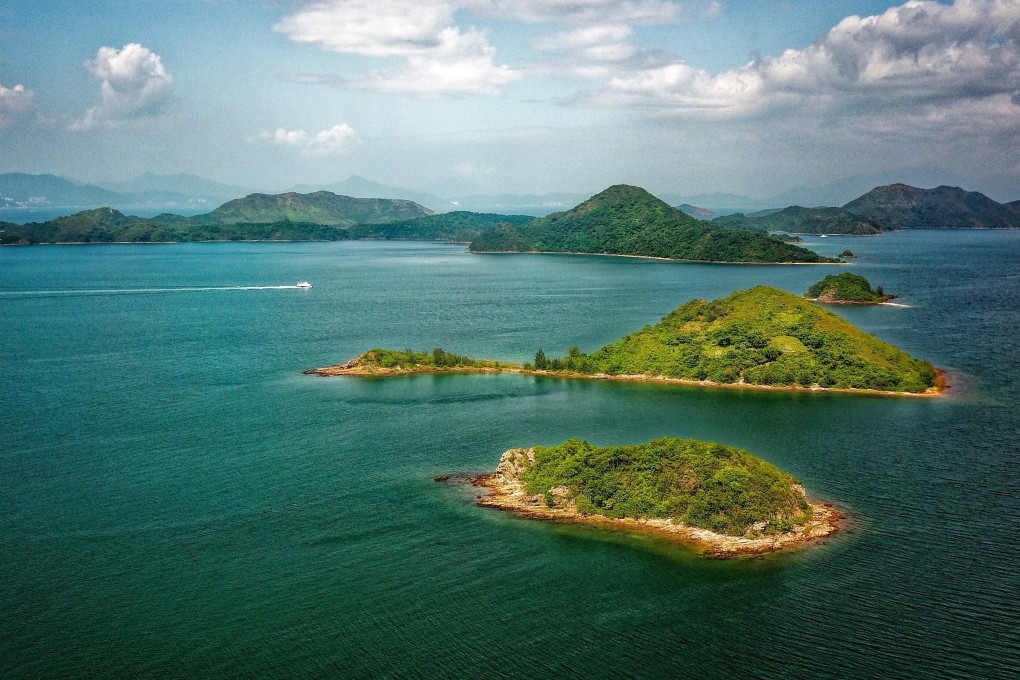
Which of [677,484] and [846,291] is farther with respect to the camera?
[846,291]

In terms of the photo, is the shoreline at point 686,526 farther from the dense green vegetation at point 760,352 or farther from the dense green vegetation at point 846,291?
the dense green vegetation at point 846,291

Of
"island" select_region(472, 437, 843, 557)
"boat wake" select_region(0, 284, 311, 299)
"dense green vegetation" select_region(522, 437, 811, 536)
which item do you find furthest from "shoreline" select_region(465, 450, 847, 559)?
"boat wake" select_region(0, 284, 311, 299)

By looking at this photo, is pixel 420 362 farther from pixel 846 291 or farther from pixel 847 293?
pixel 846 291

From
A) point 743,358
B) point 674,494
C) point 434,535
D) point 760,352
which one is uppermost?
point 760,352

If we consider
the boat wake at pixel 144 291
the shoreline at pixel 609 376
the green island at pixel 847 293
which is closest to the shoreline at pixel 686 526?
the shoreline at pixel 609 376

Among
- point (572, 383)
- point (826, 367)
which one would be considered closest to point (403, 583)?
point (572, 383)

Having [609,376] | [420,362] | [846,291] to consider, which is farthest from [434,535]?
[846,291]
